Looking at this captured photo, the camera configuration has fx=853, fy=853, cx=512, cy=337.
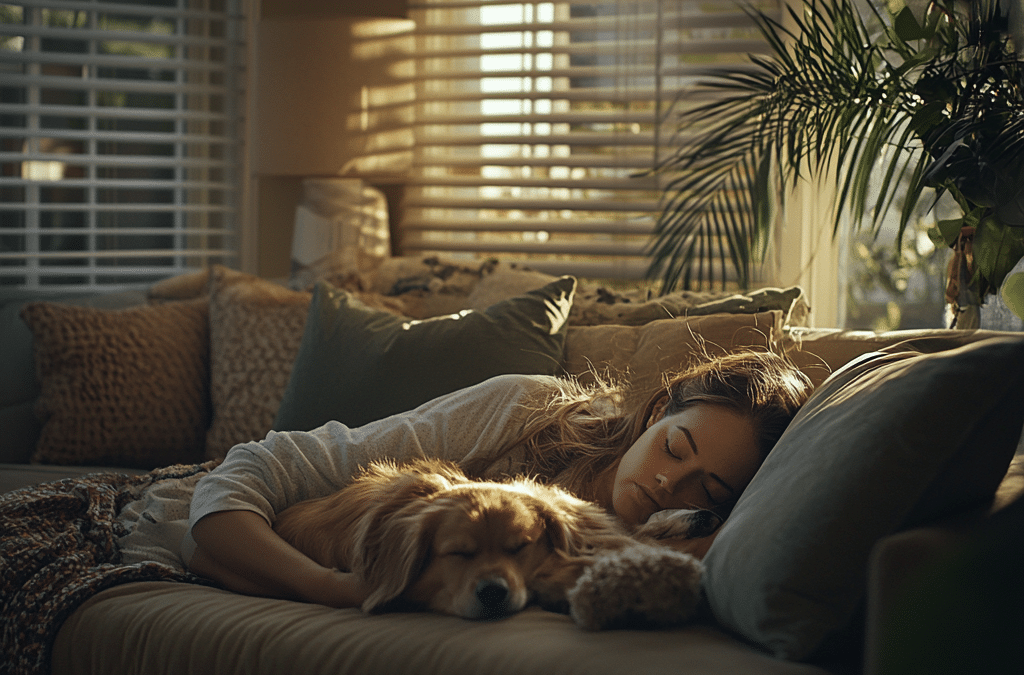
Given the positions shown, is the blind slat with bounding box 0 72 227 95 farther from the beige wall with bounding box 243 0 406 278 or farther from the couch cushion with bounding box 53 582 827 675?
the couch cushion with bounding box 53 582 827 675

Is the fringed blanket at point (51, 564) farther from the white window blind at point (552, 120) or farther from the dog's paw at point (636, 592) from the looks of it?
the white window blind at point (552, 120)

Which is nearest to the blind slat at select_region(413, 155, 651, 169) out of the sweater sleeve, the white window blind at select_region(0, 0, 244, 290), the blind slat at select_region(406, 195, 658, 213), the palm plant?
the blind slat at select_region(406, 195, 658, 213)

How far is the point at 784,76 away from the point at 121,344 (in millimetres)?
1840

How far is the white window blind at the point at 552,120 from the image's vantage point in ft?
9.48

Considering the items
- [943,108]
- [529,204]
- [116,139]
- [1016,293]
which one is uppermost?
[116,139]

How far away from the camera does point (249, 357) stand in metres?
2.23

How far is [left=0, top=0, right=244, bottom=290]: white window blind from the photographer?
3074mm

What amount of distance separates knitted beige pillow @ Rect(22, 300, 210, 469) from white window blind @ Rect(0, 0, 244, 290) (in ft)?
2.64

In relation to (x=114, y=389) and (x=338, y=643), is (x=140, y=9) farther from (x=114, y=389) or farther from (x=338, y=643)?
(x=338, y=643)

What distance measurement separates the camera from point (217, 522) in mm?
1169

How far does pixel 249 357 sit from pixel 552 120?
4.64ft

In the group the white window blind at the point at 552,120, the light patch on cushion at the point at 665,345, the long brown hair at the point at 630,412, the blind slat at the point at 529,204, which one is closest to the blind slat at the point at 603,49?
the white window blind at the point at 552,120

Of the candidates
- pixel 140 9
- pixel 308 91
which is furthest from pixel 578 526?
A: pixel 140 9

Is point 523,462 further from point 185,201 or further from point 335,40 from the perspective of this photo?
point 185,201
